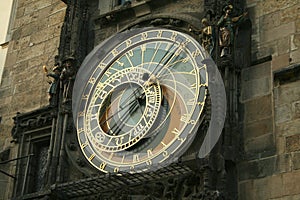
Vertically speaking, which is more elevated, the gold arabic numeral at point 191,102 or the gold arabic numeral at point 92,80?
the gold arabic numeral at point 92,80

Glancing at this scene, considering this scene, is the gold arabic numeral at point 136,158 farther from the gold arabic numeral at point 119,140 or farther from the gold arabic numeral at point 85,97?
the gold arabic numeral at point 85,97

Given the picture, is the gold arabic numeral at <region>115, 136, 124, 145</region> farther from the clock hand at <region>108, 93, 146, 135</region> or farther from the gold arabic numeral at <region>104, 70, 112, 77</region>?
the gold arabic numeral at <region>104, 70, 112, 77</region>

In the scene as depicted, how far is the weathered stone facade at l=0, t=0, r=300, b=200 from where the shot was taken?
6746 mm

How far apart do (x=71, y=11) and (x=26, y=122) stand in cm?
144

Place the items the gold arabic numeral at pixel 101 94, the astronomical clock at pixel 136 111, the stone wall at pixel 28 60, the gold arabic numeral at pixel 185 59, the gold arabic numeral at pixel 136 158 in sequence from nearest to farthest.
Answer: the astronomical clock at pixel 136 111 < the gold arabic numeral at pixel 136 158 < the gold arabic numeral at pixel 185 59 < the gold arabic numeral at pixel 101 94 < the stone wall at pixel 28 60

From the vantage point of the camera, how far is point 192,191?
688cm

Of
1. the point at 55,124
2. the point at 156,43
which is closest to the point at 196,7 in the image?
the point at 156,43

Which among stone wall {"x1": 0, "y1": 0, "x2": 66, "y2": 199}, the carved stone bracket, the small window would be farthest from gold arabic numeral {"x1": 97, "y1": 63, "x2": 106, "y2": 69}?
the small window

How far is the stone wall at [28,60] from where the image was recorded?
9.18 m

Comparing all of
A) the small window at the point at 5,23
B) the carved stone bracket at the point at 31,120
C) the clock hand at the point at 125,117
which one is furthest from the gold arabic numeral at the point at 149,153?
the small window at the point at 5,23

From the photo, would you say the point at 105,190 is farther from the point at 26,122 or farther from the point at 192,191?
the point at 26,122

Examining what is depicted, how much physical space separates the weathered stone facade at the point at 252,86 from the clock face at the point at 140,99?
273 mm

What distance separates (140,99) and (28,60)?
251cm

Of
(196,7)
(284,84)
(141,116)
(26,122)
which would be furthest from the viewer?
(26,122)
